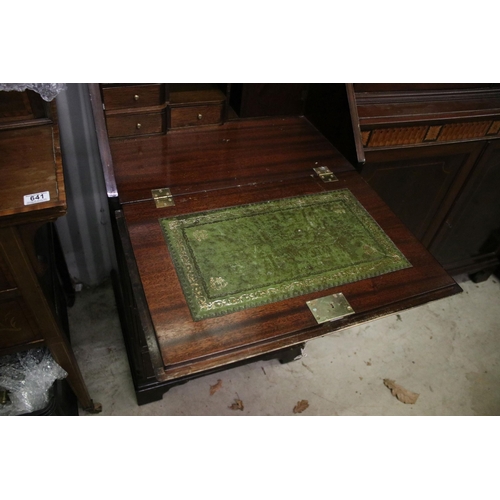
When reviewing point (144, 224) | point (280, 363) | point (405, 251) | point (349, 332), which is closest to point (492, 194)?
point (349, 332)

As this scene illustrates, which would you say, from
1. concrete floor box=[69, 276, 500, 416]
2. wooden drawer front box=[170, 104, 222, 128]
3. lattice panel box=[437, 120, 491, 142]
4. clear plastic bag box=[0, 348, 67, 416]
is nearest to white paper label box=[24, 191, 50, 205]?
wooden drawer front box=[170, 104, 222, 128]

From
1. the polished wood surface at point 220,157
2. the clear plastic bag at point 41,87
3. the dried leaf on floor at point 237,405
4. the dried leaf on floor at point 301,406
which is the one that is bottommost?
the dried leaf on floor at point 237,405

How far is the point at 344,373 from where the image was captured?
2.09 metres

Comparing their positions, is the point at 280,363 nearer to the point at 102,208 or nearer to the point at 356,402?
the point at 356,402

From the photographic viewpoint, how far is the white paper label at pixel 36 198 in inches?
39.1

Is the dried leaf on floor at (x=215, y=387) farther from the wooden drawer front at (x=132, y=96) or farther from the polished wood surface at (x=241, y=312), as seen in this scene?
the wooden drawer front at (x=132, y=96)

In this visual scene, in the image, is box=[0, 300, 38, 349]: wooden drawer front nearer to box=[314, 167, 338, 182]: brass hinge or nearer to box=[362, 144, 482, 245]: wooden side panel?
box=[314, 167, 338, 182]: brass hinge

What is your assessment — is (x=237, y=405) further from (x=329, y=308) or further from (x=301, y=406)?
(x=329, y=308)

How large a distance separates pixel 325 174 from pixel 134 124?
66 cm

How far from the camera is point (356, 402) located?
198 centimetres

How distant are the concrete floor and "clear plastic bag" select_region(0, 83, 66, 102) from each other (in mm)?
1227

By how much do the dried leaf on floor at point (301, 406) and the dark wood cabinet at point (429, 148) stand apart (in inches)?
39.9

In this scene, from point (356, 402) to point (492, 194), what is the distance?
1252 millimetres

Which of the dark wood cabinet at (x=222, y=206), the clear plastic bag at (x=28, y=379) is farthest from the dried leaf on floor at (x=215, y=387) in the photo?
the clear plastic bag at (x=28, y=379)
